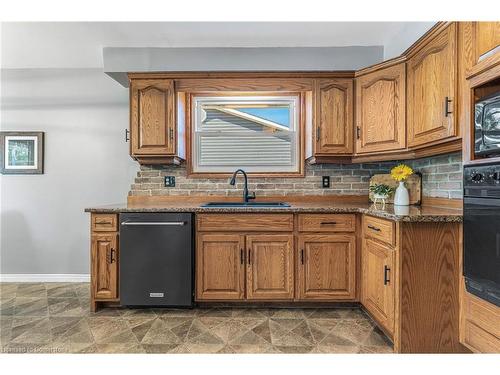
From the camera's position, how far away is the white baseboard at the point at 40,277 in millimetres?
3156

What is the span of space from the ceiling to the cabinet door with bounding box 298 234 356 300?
181 cm

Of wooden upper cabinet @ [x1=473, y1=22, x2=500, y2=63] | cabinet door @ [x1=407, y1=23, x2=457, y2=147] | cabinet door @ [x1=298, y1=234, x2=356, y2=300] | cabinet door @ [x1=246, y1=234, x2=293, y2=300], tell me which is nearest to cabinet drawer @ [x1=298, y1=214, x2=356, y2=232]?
cabinet door @ [x1=298, y1=234, x2=356, y2=300]

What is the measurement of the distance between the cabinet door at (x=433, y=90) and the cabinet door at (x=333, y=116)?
530 mm

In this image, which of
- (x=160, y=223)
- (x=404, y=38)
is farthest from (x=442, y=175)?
(x=160, y=223)

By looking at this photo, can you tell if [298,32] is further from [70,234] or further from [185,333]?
[70,234]

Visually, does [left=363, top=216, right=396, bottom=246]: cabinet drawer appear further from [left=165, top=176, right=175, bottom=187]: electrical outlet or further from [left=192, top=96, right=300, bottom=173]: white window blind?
[left=165, top=176, right=175, bottom=187]: electrical outlet

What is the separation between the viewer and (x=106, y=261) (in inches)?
90.1

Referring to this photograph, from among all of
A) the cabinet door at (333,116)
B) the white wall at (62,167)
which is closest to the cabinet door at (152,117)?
the white wall at (62,167)

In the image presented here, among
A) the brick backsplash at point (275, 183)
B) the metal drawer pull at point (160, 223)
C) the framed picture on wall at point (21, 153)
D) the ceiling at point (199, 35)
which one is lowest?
the metal drawer pull at point (160, 223)

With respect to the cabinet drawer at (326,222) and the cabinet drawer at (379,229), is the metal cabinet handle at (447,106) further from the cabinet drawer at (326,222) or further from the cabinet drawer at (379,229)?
the cabinet drawer at (326,222)

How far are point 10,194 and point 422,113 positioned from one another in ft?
13.9

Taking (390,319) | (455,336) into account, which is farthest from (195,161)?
(455,336)
